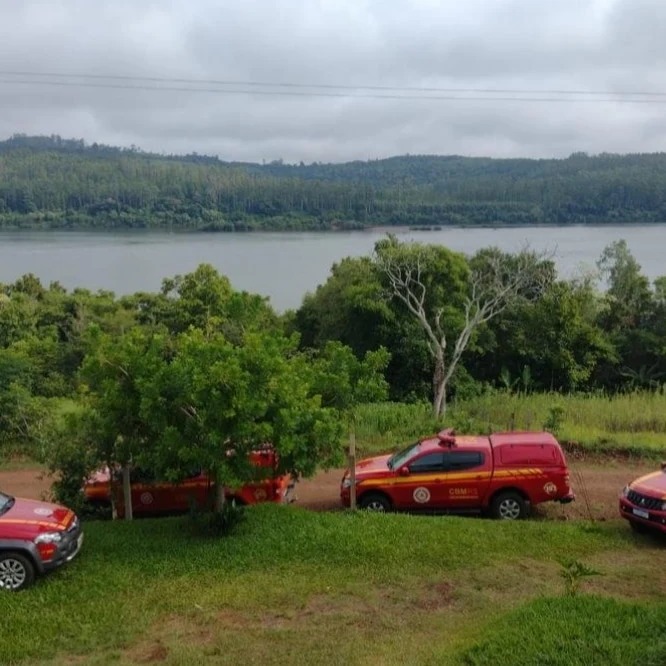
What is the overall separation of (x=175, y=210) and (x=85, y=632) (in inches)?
5237

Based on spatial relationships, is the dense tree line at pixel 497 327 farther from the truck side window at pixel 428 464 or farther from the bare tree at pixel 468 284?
the truck side window at pixel 428 464

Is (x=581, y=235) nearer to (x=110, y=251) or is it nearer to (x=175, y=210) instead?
(x=110, y=251)

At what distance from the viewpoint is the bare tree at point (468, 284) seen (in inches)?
1146

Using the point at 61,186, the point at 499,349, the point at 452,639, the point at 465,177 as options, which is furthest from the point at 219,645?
the point at 465,177

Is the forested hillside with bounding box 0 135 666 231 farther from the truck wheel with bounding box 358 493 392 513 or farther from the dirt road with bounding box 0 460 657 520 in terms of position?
the truck wheel with bounding box 358 493 392 513

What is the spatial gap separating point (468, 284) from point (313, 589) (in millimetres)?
24274

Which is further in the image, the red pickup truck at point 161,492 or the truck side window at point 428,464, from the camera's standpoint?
the truck side window at point 428,464

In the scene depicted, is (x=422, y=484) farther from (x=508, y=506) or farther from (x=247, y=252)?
(x=247, y=252)

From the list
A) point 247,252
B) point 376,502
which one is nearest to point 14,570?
point 376,502

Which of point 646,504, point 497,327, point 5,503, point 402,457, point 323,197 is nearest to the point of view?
point 5,503

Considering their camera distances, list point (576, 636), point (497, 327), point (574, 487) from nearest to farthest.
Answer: point (576, 636)
point (574, 487)
point (497, 327)

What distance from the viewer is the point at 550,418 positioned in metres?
19.7

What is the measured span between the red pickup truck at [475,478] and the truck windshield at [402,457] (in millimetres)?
29

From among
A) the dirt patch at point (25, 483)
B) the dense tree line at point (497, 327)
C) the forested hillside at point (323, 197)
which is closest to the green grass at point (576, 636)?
the dirt patch at point (25, 483)
